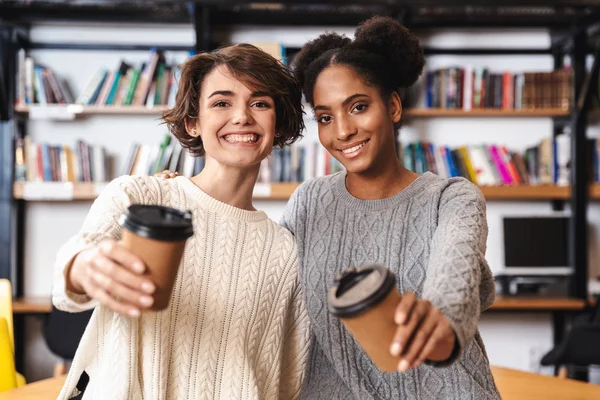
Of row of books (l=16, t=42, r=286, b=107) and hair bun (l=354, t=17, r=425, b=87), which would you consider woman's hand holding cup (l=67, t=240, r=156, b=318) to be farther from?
row of books (l=16, t=42, r=286, b=107)

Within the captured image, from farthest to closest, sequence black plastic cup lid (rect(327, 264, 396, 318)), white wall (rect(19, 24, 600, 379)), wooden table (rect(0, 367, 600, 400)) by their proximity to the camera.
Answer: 1. white wall (rect(19, 24, 600, 379))
2. wooden table (rect(0, 367, 600, 400))
3. black plastic cup lid (rect(327, 264, 396, 318))

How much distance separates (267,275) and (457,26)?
3.16 m

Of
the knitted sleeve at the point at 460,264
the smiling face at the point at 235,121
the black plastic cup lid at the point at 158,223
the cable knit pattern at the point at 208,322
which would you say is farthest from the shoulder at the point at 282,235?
the black plastic cup lid at the point at 158,223

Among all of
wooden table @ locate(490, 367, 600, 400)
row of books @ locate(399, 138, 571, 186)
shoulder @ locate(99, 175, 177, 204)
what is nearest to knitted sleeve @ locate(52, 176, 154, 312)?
shoulder @ locate(99, 175, 177, 204)

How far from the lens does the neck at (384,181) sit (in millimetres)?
1486

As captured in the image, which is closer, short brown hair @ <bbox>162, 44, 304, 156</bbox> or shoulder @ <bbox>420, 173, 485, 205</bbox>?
shoulder @ <bbox>420, 173, 485, 205</bbox>

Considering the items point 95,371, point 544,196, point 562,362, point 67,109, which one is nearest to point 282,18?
point 67,109

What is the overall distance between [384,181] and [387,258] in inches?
7.7

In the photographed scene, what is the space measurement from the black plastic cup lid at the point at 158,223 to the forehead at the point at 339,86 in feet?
2.17

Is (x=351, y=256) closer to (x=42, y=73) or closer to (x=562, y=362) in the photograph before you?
(x=562, y=362)

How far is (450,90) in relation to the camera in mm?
3861

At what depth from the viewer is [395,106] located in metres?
1.53

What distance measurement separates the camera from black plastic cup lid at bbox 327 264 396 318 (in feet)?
2.44

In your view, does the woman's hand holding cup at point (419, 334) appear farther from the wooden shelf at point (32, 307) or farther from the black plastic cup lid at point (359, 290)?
the wooden shelf at point (32, 307)
